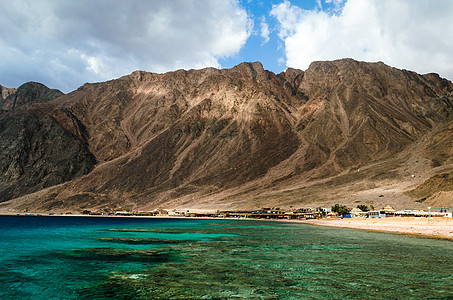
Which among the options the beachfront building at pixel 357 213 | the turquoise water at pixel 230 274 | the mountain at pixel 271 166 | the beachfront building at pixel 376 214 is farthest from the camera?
the mountain at pixel 271 166

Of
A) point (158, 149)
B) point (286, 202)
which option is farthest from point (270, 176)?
point (158, 149)

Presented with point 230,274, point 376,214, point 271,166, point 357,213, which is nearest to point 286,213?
point 357,213

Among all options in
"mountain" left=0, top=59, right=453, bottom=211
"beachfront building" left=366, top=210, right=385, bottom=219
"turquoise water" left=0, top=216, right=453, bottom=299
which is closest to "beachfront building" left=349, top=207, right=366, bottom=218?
"beachfront building" left=366, top=210, right=385, bottom=219

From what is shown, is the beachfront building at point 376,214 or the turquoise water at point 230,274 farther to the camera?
the beachfront building at point 376,214

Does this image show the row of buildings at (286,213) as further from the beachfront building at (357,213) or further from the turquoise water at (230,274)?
the turquoise water at (230,274)

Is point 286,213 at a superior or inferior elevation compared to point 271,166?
inferior

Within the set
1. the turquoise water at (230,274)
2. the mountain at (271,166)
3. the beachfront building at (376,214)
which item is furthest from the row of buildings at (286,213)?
the turquoise water at (230,274)

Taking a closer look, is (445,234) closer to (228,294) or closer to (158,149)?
(228,294)

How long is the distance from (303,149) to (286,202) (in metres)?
48.6

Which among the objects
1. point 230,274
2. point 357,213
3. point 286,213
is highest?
point 357,213

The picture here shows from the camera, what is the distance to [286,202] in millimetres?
137750

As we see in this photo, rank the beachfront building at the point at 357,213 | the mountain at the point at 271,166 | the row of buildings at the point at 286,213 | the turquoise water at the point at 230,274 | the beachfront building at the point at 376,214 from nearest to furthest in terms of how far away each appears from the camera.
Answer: the turquoise water at the point at 230,274, the beachfront building at the point at 376,214, the row of buildings at the point at 286,213, the beachfront building at the point at 357,213, the mountain at the point at 271,166

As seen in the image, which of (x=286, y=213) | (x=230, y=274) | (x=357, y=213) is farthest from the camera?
(x=286, y=213)

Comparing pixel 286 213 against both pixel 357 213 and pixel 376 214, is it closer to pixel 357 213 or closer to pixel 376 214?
pixel 357 213
